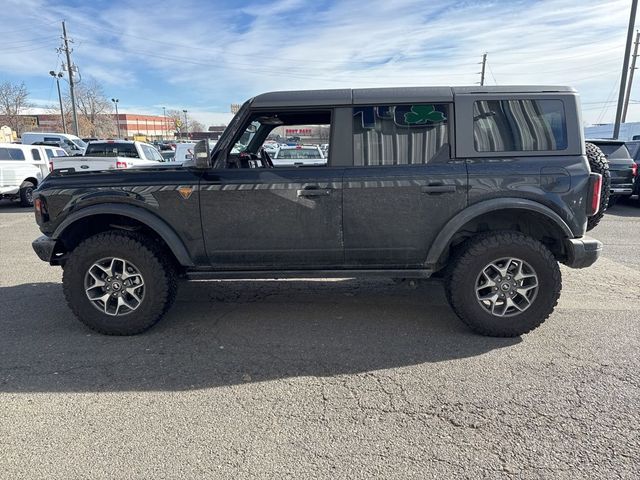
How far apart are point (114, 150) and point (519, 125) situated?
12.4 m

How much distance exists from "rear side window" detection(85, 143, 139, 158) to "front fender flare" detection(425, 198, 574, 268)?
11518mm

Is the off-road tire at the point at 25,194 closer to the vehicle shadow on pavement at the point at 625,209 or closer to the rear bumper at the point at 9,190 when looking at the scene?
the rear bumper at the point at 9,190

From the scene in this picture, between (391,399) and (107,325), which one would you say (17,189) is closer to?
(107,325)

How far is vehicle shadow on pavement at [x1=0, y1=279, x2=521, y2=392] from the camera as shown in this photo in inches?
126

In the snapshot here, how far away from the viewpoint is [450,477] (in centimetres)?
218

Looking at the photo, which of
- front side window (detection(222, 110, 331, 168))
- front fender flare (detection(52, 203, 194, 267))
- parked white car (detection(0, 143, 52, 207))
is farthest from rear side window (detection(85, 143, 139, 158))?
front fender flare (detection(52, 203, 194, 267))

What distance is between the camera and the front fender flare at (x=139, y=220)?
3.66 meters

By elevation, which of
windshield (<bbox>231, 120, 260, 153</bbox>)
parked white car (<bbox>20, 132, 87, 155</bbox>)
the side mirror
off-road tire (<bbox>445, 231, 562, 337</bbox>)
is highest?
A: parked white car (<bbox>20, 132, 87, 155</bbox>)

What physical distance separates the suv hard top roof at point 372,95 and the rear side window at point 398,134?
0.07 meters

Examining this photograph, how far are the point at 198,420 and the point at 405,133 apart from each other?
2748mm

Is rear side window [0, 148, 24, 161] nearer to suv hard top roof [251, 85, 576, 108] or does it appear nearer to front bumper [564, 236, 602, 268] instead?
suv hard top roof [251, 85, 576, 108]

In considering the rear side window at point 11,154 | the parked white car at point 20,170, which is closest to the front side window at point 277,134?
the parked white car at point 20,170

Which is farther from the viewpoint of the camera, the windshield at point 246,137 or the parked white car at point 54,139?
the parked white car at point 54,139

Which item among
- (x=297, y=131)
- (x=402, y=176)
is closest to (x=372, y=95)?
(x=402, y=176)
